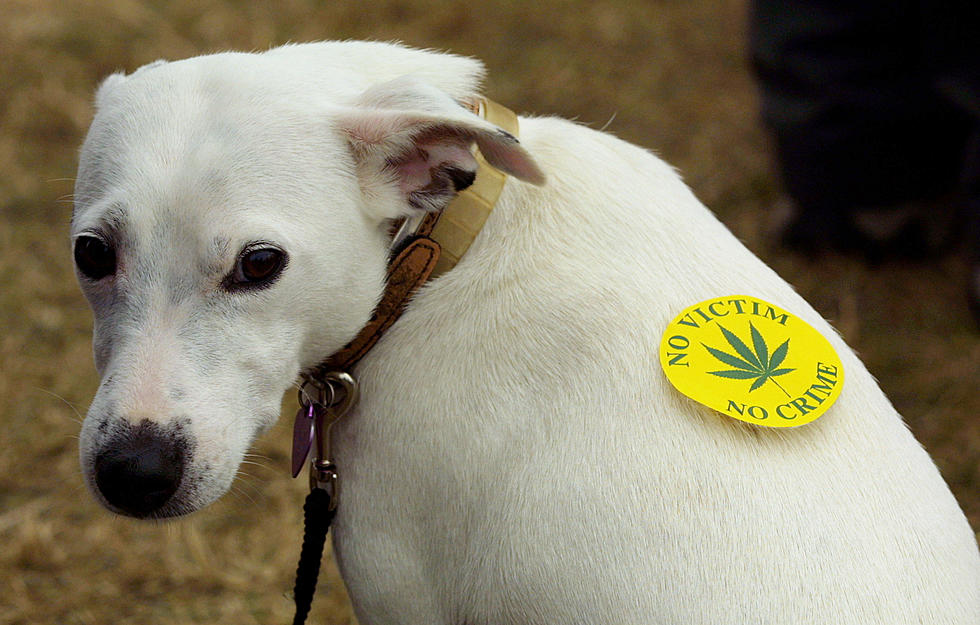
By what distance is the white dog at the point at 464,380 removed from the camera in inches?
66.8

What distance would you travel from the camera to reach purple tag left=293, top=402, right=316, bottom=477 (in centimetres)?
204

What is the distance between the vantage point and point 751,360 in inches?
71.2

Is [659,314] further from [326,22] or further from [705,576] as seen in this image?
[326,22]

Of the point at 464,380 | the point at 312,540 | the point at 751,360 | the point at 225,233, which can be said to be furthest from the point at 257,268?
the point at 751,360

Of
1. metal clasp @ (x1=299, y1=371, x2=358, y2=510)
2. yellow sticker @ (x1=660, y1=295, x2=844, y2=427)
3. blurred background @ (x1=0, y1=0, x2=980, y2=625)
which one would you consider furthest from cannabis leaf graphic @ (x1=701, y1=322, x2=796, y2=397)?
blurred background @ (x1=0, y1=0, x2=980, y2=625)

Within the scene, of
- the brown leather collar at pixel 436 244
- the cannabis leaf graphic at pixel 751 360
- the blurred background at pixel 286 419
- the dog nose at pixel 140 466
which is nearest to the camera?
the dog nose at pixel 140 466

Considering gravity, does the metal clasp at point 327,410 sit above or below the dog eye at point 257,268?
below

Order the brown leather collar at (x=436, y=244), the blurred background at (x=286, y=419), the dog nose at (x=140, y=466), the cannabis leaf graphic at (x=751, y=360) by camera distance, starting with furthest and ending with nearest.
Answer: the blurred background at (x=286, y=419) < the brown leather collar at (x=436, y=244) < the cannabis leaf graphic at (x=751, y=360) < the dog nose at (x=140, y=466)

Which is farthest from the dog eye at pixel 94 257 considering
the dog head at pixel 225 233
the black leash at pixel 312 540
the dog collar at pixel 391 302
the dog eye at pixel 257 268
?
the black leash at pixel 312 540

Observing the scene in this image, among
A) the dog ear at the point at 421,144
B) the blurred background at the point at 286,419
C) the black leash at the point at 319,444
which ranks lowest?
the blurred background at the point at 286,419

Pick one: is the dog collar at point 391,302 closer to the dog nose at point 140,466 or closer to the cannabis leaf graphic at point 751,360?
the dog nose at point 140,466

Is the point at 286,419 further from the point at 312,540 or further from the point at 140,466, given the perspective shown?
the point at 140,466

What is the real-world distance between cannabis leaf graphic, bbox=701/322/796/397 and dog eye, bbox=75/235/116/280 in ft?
3.55

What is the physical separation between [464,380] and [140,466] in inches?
23.5
